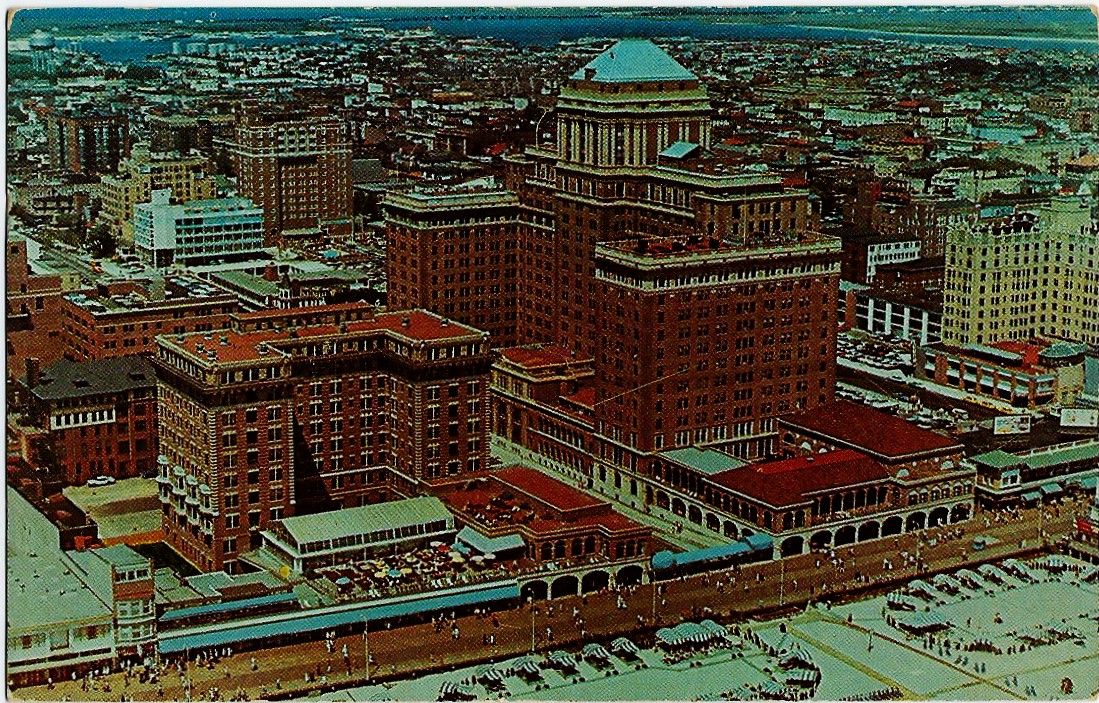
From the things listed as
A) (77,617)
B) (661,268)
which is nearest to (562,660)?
(77,617)

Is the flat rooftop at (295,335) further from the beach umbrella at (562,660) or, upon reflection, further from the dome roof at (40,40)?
the beach umbrella at (562,660)

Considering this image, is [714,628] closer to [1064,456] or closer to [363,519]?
[363,519]

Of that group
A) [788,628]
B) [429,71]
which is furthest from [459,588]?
[429,71]

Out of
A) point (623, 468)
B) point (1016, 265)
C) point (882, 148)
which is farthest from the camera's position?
point (882, 148)

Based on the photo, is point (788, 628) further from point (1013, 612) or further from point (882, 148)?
point (882, 148)

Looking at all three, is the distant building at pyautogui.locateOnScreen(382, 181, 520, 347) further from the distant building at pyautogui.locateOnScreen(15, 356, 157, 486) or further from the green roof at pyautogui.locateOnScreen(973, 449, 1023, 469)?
the green roof at pyautogui.locateOnScreen(973, 449, 1023, 469)

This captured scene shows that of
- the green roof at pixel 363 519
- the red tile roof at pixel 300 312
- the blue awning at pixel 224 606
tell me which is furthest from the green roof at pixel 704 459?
the blue awning at pixel 224 606

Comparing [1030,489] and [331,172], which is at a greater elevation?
[331,172]

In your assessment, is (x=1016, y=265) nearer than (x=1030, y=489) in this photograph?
No
